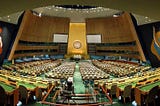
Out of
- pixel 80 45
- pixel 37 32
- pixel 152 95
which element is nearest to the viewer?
pixel 152 95

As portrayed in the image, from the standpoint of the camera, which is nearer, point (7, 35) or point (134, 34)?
point (7, 35)

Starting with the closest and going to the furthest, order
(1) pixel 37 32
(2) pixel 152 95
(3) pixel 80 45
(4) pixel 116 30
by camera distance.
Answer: (2) pixel 152 95
(1) pixel 37 32
(4) pixel 116 30
(3) pixel 80 45

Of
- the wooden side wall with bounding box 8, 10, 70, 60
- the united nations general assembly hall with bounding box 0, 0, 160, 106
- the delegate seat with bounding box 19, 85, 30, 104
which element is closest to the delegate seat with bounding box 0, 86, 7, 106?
the delegate seat with bounding box 19, 85, 30, 104

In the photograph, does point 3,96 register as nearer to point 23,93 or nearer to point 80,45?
point 23,93

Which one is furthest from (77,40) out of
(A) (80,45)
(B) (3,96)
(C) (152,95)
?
(B) (3,96)

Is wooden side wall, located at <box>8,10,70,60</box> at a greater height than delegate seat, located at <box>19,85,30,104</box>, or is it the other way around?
wooden side wall, located at <box>8,10,70,60</box>

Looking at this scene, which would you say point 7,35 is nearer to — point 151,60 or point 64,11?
point 64,11

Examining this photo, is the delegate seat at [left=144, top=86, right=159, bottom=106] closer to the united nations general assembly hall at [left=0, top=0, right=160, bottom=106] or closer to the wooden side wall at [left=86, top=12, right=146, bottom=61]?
the united nations general assembly hall at [left=0, top=0, right=160, bottom=106]

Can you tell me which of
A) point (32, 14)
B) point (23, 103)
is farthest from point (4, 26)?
point (23, 103)

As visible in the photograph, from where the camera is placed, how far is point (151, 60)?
86.0 feet

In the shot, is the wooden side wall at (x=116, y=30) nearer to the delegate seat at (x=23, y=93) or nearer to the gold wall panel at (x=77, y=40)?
the gold wall panel at (x=77, y=40)

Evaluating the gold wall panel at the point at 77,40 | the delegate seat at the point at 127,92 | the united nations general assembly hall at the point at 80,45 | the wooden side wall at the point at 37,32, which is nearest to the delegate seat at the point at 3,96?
the united nations general assembly hall at the point at 80,45

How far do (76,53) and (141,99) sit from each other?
1447 inches

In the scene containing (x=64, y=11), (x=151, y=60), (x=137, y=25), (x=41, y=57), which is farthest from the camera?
(x=41, y=57)
